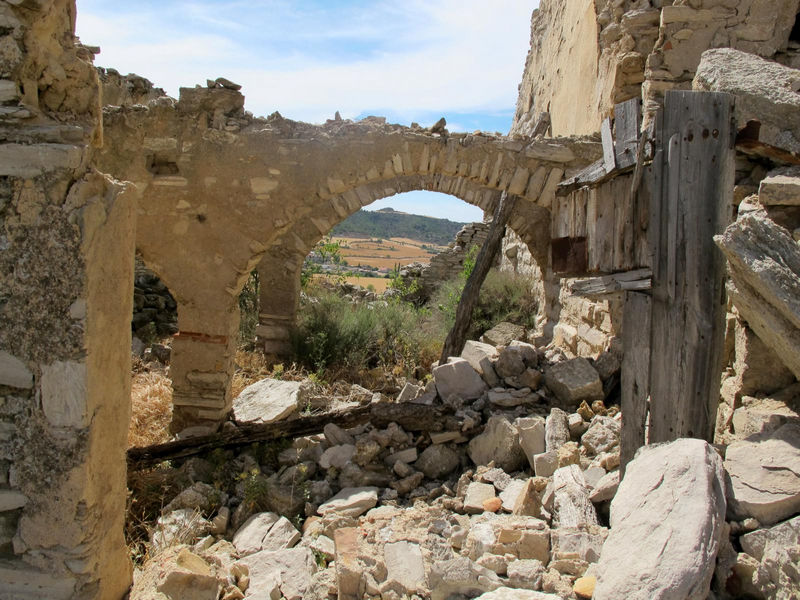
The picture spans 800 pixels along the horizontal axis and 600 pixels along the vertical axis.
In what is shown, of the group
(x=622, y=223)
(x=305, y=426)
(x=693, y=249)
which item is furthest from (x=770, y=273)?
(x=305, y=426)

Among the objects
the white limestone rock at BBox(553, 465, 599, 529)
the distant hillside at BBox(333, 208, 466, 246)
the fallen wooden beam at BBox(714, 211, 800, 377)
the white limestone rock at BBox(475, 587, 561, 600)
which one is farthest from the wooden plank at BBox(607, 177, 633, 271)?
the distant hillside at BBox(333, 208, 466, 246)

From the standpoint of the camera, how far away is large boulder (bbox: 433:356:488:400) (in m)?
5.91

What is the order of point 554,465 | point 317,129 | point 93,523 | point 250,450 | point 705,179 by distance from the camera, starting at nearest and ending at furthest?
1. point 93,523
2. point 705,179
3. point 554,465
4. point 250,450
5. point 317,129

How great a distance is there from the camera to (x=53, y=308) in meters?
2.36

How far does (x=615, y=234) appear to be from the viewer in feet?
11.9

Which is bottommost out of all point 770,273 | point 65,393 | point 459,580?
point 459,580

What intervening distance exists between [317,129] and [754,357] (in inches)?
165

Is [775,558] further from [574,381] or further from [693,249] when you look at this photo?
[574,381]

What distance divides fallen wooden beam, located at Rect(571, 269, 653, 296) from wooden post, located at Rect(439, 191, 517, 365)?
15.7ft

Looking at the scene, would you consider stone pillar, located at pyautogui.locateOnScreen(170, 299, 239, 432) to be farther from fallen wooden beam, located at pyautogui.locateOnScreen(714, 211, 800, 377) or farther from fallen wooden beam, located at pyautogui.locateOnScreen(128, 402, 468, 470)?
fallen wooden beam, located at pyautogui.locateOnScreen(714, 211, 800, 377)

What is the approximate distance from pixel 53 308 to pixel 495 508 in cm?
300

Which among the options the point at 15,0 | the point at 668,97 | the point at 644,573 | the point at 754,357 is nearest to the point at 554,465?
the point at 754,357

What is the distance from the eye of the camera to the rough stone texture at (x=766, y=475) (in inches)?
101

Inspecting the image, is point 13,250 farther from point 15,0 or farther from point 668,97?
point 668,97
